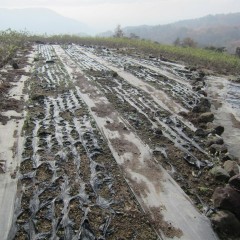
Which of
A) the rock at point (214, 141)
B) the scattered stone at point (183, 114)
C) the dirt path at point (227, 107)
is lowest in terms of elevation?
the dirt path at point (227, 107)

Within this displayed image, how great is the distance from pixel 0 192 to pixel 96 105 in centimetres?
403

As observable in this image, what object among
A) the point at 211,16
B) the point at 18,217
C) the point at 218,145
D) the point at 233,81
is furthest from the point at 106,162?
the point at 211,16

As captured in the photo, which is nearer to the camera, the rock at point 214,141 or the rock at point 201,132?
the rock at point 214,141

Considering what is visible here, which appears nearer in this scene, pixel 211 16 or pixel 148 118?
pixel 148 118

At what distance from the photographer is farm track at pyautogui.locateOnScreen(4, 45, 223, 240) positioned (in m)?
3.69

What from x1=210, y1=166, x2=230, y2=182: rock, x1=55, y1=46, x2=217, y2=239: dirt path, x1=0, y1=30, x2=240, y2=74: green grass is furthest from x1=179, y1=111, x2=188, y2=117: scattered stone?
x1=0, y1=30, x2=240, y2=74: green grass

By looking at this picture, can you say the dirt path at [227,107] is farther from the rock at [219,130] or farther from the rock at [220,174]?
the rock at [220,174]

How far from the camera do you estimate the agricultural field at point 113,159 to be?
373cm

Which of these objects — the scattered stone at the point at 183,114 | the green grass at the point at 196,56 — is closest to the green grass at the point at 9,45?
the green grass at the point at 196,56

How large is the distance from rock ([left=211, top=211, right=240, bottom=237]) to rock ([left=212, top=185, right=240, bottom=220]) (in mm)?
96

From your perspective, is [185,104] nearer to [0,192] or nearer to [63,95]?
[63,95]

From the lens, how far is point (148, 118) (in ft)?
23.4

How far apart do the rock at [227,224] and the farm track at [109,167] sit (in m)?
0.11

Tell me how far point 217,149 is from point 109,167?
1986mm
